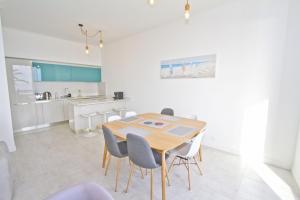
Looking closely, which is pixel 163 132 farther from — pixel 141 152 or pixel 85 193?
pixel 85 193

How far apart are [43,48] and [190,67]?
4204 millimetres

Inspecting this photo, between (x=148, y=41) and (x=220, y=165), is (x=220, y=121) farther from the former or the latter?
(x=148, y=41)

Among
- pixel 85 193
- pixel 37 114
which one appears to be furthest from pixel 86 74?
pixel 85 193

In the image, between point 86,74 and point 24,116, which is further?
point 86,74

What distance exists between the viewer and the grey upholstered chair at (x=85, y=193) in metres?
0.87

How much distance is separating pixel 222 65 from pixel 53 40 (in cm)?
476

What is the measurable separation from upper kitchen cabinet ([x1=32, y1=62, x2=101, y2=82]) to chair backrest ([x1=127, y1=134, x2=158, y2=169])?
13.6 feet

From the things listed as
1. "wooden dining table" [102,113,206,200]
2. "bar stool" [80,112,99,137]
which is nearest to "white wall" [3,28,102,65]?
"bar stool" [80,112,99,137]

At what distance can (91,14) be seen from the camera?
304cm

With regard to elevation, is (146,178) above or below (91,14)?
below

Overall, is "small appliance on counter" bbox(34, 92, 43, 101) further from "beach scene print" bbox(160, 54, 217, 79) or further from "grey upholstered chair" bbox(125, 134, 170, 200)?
"grey upholstered chair" bbox(125, 134, 170, 200)

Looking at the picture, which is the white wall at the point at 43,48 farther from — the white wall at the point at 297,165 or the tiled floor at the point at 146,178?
the white wall at the point at 297,165

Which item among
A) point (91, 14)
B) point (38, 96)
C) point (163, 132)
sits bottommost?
point (163, 132)

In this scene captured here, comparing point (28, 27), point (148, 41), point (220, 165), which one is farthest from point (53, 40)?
point (220, 165)
